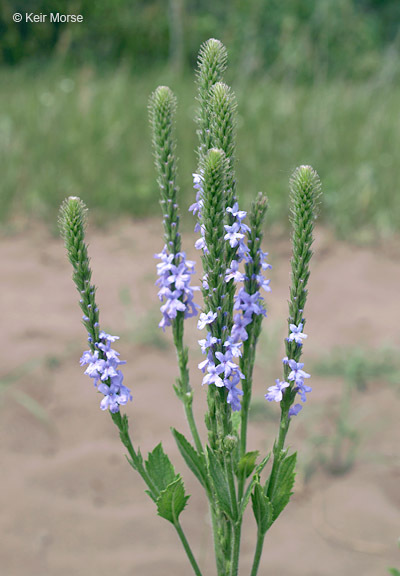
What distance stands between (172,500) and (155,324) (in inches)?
80.8

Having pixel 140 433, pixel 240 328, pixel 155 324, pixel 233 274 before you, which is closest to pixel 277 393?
pixel 240 328

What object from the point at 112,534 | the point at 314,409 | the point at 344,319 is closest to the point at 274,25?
the point at 344,319

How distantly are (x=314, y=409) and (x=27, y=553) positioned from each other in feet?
4.27

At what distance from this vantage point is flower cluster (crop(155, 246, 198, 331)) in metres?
1.47

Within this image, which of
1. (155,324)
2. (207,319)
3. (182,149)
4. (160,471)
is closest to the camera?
(207,319)

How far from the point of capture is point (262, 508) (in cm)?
145

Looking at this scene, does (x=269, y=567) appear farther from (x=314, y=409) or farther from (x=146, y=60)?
(x=146, y=60)

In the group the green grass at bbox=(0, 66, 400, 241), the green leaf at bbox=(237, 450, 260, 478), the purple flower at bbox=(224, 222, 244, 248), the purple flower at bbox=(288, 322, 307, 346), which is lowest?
the green leaf at bbox=(237, 450, 260, 478)

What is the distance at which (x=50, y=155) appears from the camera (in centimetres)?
523

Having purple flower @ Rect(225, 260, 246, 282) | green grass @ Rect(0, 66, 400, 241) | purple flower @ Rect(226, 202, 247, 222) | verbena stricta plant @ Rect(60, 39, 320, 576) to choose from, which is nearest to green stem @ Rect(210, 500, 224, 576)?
verbena stricta plant @ Rect(60, 39, 320, 576)

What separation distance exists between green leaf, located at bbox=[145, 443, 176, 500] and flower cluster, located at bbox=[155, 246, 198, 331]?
29 cm

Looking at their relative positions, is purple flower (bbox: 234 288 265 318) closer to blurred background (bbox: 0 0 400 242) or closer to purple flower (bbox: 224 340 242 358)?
purple flower (bbox: 224 340 242 358)

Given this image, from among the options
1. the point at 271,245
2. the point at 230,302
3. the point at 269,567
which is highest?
the point at 271,245

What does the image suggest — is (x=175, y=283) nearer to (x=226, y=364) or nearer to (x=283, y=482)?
(x=226, y=364)
